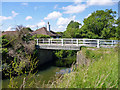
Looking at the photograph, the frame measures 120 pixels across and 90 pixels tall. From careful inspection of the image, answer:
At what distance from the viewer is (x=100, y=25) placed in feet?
53.9

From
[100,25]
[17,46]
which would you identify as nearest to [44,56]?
[17,46]

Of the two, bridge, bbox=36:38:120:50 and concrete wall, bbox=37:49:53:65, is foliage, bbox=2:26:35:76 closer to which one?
bridge, bbox=36:38:120:50

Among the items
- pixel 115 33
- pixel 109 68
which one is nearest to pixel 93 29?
pixel 115 33

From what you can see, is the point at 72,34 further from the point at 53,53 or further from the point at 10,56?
the point at 10,56

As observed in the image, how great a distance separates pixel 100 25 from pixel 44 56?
386 inches

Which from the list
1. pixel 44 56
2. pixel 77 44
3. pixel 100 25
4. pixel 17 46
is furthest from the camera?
pixel 44 56

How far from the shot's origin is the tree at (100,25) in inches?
649

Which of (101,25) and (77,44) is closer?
(77,44)

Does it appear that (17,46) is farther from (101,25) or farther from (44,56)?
(101,25)

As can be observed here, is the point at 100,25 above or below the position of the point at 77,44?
above

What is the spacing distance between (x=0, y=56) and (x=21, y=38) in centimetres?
342

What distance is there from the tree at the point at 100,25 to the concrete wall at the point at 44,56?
6979 millimetres

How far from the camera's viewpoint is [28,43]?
47.5 feet

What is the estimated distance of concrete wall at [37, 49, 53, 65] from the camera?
1692cm
